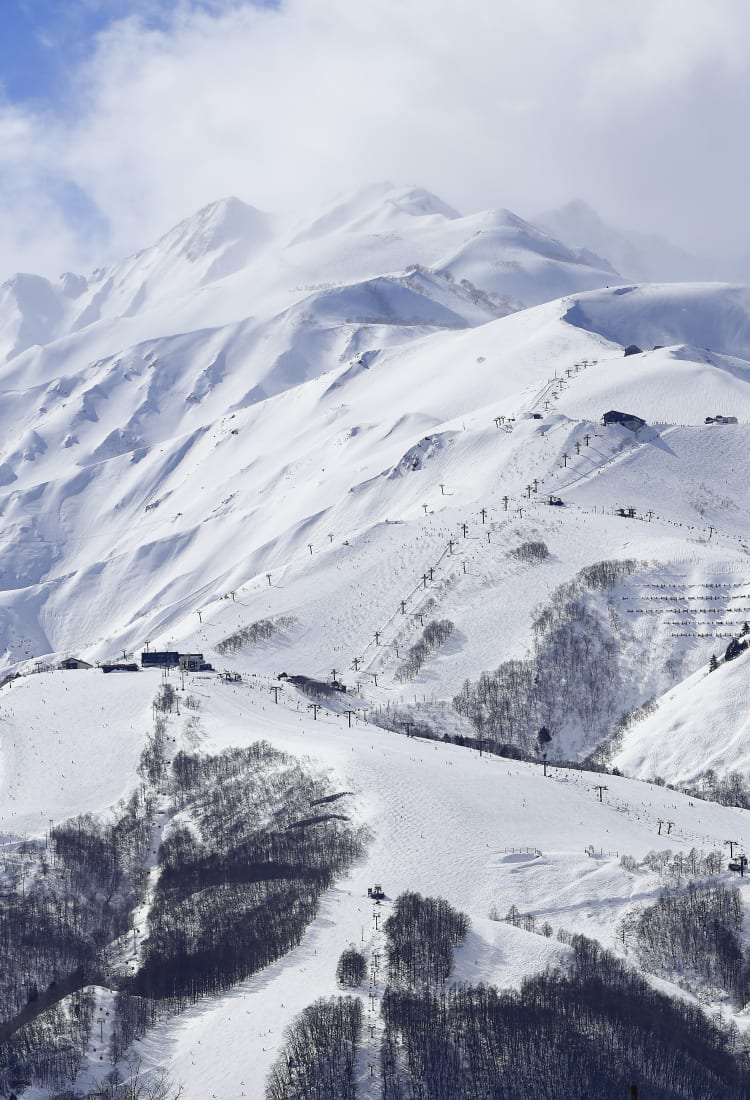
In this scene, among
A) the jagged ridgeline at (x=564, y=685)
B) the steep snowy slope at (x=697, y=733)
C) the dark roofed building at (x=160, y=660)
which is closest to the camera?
the steep snowy slope at (x=697, y=733)

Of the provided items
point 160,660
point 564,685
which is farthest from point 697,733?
point 160,660

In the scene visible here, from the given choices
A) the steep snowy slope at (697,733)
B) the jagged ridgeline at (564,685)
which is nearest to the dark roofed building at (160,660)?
the jagged ridgeline at (564,685)

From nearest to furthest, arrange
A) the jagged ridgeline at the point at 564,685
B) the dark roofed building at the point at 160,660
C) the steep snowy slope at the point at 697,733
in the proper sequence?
the steep snowy slope at the point at 697,733
the jagged ridgeline at the point at 564,685
the dark roofed building at the point at 160,660

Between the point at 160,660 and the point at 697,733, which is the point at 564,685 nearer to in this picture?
the point at 697,733

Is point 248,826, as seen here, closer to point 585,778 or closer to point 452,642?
point 585,778

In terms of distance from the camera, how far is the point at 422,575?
184 metres

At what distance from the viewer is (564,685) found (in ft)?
513

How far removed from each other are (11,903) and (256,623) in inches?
2874

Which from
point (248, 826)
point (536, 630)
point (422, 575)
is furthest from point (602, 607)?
point (248, 826)

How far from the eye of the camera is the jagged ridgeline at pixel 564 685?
5940 inches

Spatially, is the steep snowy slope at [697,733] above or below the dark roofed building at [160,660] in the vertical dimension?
below

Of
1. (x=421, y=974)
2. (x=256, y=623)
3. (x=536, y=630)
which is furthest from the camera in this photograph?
(x=256, y=623)

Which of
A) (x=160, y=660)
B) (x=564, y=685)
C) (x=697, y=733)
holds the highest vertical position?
(x=160, y=660)

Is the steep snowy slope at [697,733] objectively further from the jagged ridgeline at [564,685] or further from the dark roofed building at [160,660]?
the dark roofed building at [160,660]
